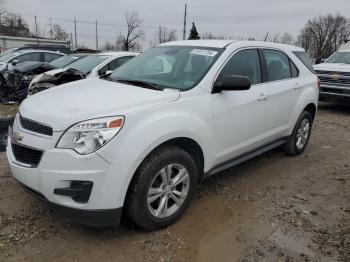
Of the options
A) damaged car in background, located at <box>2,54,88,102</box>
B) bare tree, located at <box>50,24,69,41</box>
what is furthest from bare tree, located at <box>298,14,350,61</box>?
damaged car in background, located at <box>2,54,88,102</box>

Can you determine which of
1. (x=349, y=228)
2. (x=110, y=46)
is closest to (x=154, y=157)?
(x=349, y=228)

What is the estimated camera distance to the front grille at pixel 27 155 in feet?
10.2

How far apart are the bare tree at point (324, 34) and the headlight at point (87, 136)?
7722 cm

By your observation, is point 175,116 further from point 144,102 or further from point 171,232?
point 171,232

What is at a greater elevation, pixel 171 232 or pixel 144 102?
pixel 144 102

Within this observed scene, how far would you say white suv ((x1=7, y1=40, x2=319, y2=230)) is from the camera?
9.84 feet

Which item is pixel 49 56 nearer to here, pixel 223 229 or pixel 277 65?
pixel 277 65

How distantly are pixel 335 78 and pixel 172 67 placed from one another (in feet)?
24.6

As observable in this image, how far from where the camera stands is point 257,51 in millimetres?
4844

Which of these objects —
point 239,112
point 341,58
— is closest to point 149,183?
point 239,112

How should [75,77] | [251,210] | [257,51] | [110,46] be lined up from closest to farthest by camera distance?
1. [251,210]
2. [257,51]
3. [75,77]
4. [110,46]

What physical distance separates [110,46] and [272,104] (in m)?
64.3

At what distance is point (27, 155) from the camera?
3.22m

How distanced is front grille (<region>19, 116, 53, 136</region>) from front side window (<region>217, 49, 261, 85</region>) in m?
1.86
